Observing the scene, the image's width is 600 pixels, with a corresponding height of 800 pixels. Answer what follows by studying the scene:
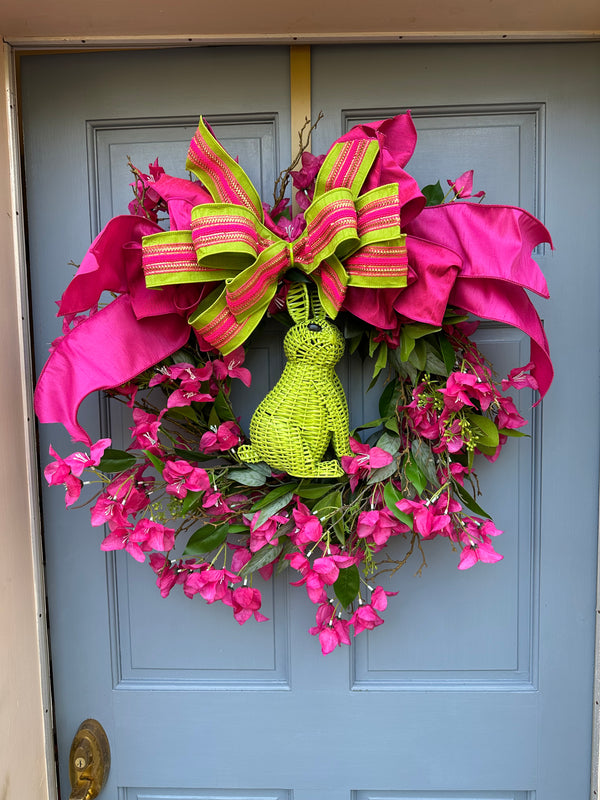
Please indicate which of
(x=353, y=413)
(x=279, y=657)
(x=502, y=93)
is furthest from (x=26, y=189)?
(x=279, y=657)

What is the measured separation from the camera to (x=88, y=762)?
3.05 ft

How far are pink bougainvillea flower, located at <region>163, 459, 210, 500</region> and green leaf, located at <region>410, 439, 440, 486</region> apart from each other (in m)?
0.31

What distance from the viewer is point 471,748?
94 cm

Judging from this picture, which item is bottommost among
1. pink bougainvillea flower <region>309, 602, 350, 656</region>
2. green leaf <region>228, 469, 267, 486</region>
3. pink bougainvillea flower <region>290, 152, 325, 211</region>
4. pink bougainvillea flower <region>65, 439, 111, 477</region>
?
pink bougainvillea flower <region>309, 602, 350, 656</region>

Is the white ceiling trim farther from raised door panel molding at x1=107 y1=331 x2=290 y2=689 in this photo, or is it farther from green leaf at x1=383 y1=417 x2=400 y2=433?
raised door panel molding at x1=107 y1=331 x2=290 y2=689

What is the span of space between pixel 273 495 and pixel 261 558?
10 cm

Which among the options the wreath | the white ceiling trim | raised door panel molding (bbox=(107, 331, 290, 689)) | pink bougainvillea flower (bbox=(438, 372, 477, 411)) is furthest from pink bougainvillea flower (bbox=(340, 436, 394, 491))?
the white ceiling trim

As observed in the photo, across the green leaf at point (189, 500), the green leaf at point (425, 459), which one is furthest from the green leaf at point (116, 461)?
the green leaf at point (425, 459)

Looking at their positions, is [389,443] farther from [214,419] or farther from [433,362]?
[214,419]

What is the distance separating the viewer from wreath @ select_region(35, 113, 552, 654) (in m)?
0.68

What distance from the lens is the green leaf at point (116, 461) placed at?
0.80 meters

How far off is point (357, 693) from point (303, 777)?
0.61 ft

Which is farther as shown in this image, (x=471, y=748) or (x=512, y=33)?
(x=471, y=748)

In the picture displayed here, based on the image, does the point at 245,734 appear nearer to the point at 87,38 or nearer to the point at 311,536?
the point at 311,536
